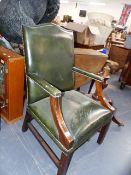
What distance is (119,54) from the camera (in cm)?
358

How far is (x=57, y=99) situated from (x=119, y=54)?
301 centimetres

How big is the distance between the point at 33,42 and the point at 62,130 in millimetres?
685

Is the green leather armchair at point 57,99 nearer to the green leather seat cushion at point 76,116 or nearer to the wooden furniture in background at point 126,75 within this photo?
the green leather seat cushion at point 76,116

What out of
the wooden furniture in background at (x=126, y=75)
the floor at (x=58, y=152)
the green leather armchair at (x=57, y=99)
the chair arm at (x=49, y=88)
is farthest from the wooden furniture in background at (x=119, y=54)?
the chair arm at (x=49, y=88)

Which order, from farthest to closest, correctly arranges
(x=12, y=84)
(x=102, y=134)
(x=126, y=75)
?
(x=126, y=75)
(x=102, y=134)
(x=12, y=84)

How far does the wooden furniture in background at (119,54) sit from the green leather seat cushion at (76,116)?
250 cm

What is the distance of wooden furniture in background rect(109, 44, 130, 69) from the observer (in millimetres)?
3475

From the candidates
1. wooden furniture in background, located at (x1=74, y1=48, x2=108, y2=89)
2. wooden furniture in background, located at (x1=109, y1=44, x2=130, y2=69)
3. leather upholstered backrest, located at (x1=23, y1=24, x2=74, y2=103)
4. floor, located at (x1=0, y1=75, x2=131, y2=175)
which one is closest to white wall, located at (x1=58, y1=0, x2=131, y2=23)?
wooden furniture in background, located at (x1=109, y1=44, x2=130, y2=69)

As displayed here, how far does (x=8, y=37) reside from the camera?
1.52m

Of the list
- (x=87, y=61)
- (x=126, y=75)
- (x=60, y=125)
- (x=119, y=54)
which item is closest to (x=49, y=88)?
(x=60, y=125)

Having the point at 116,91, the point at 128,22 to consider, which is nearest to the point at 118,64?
the point at 116,91

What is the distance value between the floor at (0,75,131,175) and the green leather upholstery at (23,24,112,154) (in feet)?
1.19

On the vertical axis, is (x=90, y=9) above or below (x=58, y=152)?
above

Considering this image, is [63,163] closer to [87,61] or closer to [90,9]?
[87,61]
